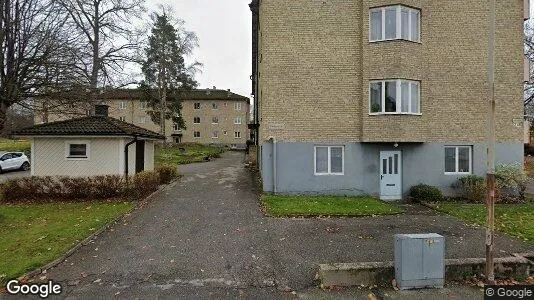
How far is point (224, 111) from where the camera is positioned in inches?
2648

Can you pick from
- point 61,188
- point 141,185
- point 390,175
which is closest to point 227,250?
point 141,185

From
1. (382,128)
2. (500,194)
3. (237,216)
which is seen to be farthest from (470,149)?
(237,216)

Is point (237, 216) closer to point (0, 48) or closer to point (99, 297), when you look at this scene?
point (99, 297)

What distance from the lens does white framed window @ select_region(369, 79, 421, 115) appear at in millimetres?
15195

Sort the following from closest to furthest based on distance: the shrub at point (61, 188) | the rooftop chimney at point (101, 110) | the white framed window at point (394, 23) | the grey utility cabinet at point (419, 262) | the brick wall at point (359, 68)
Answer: the grey utility cabinet at point (419, 262), the shrub at point (61, 188), the white framed window at point (394, 23), the brick wall at point (359, 68), the rooftop chimney at point (101, 110)

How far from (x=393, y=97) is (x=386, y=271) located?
10598mm

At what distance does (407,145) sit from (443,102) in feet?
8.65

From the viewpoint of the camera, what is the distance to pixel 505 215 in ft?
40.7

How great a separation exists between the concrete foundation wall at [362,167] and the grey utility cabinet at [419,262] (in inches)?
380

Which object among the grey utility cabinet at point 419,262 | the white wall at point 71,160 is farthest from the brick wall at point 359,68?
the grey utility cabinet at point 419,262

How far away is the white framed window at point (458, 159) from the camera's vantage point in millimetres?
16547

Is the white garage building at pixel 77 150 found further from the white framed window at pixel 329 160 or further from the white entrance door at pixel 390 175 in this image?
the white entrance door at pixel 390 175

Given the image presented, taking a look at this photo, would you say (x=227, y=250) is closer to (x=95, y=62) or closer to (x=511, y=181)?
(x=511, y=181)

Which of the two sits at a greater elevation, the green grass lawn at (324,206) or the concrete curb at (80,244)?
the green grass lawn at (324,206)
